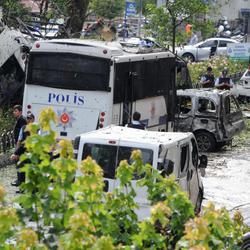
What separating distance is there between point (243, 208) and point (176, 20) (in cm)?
1929

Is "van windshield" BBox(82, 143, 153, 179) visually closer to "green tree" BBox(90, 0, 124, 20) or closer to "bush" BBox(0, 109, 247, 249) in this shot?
→ "bush" BBox(0, 109, 247, 249)

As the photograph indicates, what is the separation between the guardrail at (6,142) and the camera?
1881cm

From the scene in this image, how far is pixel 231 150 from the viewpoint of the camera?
23703mm

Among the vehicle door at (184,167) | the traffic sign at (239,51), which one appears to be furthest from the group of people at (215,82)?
the vehicle door at (184,167)

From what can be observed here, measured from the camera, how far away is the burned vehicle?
22.6 m

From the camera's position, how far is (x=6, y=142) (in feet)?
62.1

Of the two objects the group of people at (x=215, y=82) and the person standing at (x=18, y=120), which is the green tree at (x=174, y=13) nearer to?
the group of people at (x=215, y=82)

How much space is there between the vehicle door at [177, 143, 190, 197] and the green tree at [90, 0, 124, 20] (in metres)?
36.6

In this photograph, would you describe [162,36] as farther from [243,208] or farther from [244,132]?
[243,208]

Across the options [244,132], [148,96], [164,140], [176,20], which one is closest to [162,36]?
[176,20]

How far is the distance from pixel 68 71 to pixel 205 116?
5.24 metres

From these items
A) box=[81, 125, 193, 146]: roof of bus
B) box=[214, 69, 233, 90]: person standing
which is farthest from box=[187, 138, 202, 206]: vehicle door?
box=[214, 69, 233, 90]: person standing

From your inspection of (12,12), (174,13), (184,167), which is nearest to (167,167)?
(184,167)

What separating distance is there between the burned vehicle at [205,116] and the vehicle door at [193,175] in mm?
7524
